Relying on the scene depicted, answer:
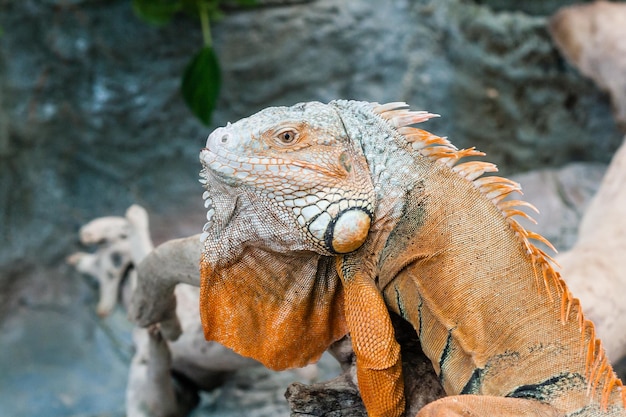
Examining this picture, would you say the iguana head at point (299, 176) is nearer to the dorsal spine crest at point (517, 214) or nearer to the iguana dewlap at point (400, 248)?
the iguana dewlap at point (400, 248)

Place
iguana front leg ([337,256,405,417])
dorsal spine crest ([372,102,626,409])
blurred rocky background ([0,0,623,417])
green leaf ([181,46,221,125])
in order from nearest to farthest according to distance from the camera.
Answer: dorsal spine crest ([372,102,626,409]), iguana front leg ([337,256,405,417]), green leaf ([181,46,221,125]), blurred rocky background ([0,0,623,417])

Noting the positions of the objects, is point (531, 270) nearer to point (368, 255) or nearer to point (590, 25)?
point (368, 255)

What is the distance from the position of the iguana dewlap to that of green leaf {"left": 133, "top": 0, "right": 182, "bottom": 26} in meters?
4.27

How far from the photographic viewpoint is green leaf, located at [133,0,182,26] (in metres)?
5.95

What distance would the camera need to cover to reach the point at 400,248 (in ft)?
7.07

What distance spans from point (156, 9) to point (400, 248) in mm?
4663

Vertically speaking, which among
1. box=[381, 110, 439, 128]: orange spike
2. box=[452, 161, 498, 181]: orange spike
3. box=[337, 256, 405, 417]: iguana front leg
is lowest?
box=[337, 256, 405, 417]: iguana front leg

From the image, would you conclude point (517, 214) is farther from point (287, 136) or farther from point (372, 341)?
point (287, 136)

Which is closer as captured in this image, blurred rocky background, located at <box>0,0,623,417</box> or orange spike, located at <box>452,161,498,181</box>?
→ orange spike, located at <box>452,161,498,181</box>

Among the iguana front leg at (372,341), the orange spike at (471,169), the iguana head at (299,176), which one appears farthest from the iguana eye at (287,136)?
the orange spike at (471,169)

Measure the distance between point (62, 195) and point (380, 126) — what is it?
5130 mm

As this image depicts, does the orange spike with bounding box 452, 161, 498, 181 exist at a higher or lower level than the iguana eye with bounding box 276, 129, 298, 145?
lower

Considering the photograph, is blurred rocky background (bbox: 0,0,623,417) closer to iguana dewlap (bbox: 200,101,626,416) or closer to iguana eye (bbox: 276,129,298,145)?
iguana dewlap (bbox: 200,101,626,416)

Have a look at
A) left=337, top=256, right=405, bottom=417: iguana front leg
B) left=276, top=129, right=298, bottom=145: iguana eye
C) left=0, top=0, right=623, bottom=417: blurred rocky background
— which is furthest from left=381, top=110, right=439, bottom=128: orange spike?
left=0, top=0, right=623, bottom=417: blurred rocky background
